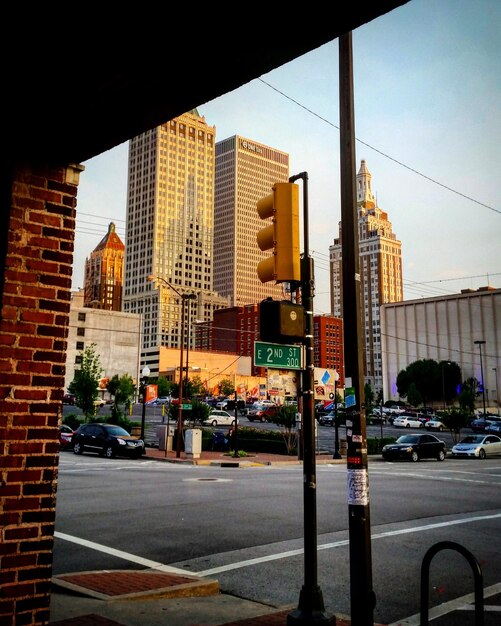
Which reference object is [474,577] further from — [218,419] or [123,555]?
[218,419]

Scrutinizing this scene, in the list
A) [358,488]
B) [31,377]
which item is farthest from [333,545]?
[31,377]

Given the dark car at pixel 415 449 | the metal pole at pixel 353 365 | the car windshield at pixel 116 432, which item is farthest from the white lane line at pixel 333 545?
the car windshield at pixel 116 432

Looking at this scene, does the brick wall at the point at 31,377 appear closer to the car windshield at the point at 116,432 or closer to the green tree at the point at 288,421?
the car windshield at the point at 116,432

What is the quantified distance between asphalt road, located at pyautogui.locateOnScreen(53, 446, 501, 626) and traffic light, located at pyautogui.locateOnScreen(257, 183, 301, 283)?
2801mm

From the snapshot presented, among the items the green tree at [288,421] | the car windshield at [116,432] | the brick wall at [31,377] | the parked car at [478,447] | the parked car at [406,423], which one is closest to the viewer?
the brick wall at [31,377]

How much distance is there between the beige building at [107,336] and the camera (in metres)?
119

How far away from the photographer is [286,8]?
312 cm

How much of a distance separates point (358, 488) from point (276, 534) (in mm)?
4789

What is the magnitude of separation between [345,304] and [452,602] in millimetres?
3612

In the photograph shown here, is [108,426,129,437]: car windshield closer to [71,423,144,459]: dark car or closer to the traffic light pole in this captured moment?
[71,423,144,459]: dark car

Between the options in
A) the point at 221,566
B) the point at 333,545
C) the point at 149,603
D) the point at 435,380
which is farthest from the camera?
the point at 435,380

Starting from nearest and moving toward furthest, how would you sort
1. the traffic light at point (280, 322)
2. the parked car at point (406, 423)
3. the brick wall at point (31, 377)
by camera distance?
1. the brick wall at point (31, 377)
2. the traffic light at point (280, 322)
3. the parked car at point (406, 423)

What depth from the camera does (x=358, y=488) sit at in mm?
5809

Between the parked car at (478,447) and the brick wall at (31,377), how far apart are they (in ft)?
113
